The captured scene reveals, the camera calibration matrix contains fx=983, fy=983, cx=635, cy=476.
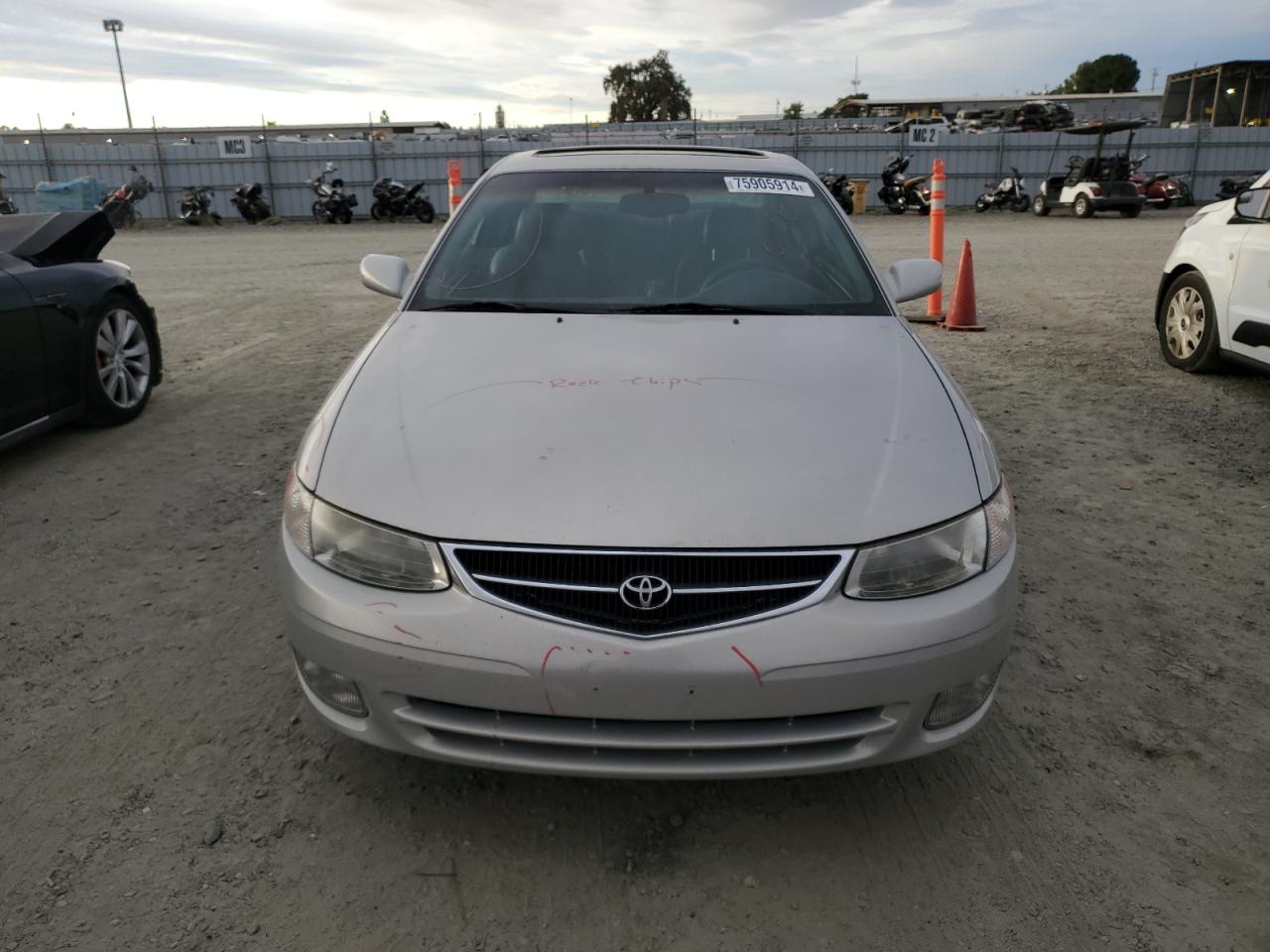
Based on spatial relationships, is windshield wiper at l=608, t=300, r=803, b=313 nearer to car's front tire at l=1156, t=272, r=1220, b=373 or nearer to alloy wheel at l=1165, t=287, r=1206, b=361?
car's front tire at l=1156, t=272, r=1220, b=373

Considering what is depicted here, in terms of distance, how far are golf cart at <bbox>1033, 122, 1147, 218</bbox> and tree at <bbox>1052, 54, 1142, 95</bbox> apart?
83.2 meters

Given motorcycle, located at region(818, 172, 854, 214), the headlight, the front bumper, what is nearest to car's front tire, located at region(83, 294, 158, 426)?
the front bumper

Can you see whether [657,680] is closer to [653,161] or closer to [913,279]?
[913,279]

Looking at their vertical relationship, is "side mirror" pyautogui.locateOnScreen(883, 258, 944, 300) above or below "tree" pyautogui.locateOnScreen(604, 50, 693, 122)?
below

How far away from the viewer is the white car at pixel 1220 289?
5855mm

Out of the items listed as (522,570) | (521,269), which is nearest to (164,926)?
(522,570)

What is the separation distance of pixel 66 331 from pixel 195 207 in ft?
72.2

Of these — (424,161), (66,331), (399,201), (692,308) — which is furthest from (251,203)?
(692,308)

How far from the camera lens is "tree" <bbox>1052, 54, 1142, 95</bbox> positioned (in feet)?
313

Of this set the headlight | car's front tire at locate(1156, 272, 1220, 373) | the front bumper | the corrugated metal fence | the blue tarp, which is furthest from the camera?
the corrugated metal fence

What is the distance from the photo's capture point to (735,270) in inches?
133

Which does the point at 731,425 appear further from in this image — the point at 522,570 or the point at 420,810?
the point at 420,810

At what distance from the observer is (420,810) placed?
2.42 meters

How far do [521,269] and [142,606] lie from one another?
179cm
